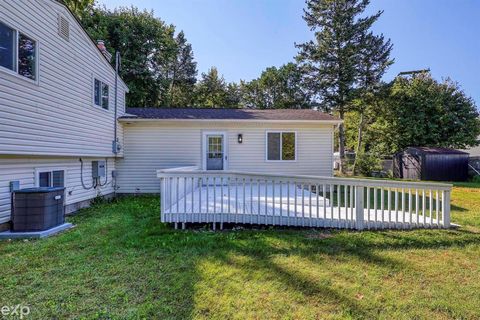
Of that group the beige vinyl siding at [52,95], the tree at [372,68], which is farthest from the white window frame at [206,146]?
the tree at [372,68]

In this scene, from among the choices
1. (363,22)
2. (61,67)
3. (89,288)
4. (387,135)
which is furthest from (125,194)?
(363,22)

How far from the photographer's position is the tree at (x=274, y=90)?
2802cm

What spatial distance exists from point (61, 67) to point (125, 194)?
5059 millimetres

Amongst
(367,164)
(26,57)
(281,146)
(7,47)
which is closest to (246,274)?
(7,47)

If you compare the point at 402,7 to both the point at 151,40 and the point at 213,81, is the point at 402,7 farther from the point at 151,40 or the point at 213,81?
the point at 213,81

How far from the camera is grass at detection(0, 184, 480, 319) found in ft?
8.18

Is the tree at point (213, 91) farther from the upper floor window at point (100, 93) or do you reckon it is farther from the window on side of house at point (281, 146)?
the upper floor window at point (100, 93)

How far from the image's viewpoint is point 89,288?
283 cm

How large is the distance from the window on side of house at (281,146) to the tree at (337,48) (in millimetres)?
10827

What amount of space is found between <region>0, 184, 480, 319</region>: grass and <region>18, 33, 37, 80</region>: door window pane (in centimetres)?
334

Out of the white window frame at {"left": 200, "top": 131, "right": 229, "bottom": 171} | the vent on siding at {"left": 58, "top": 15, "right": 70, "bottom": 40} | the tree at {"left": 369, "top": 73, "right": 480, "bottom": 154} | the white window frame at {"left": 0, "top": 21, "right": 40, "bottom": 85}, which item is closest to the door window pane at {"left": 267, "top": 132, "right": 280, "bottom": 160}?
the white window frame at {"left": 200, "top": 131, "right": 229, "bottom": 171}

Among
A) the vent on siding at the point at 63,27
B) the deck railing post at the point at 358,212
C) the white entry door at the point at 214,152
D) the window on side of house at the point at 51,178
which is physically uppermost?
the vent on siding at the point at 63,27

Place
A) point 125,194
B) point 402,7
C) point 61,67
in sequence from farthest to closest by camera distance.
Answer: point 402,7 → point 125,194 → point 61,67

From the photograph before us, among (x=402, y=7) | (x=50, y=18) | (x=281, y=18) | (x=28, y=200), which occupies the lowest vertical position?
(x=28, y=200)
